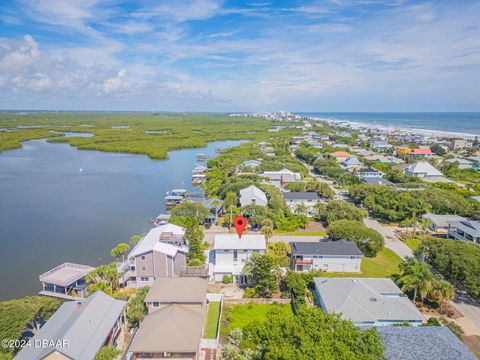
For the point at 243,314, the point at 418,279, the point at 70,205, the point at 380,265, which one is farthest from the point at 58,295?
the point at 380,265

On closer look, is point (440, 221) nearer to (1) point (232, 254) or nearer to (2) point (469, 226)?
(2) point (469, 226)

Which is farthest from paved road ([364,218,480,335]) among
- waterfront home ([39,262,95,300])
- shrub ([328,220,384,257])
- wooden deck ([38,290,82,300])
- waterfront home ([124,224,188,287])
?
wooden deck ([38,290,82,300])

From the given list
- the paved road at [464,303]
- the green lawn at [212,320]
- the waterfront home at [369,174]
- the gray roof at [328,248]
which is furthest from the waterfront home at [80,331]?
the waterfront home at [369,174]

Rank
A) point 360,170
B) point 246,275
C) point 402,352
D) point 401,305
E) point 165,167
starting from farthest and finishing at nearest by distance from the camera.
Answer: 1. point 165,167
2. point 360,170
3. point 246,275
4. point 401,305
5. point 402,352

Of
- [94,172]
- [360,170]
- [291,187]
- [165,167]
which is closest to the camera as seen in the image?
[291,187]

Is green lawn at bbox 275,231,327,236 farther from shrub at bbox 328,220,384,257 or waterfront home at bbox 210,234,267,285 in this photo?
waterfront home at bbox 210,234,267,285

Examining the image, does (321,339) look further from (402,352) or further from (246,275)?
(246,275)

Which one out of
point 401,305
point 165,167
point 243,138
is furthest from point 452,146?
point 401,305
